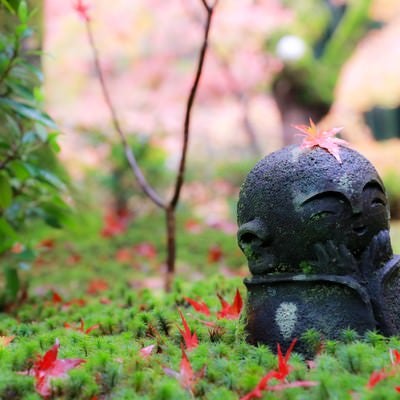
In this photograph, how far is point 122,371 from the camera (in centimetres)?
148

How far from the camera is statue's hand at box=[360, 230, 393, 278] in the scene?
1.74m

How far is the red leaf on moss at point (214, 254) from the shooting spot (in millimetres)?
4941

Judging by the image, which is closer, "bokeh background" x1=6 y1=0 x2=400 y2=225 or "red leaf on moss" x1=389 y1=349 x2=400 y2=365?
"red leaf on moss" x1=389 y1=349 x2=400 y2=365

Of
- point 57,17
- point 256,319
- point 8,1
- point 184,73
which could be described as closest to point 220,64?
point 184,73

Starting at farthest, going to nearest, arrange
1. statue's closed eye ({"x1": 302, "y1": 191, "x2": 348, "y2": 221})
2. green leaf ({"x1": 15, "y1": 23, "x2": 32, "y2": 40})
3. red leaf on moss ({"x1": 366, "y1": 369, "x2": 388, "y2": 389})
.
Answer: green leaf ({"x1": 15, "y1": 23, "x2": 32, "y2": 40}) < statue's closed eye ({"x1": 302, "y1": 191, "x2": 348, "y2": 221}) < red leaf on moss ({"x1": 366, "y1": 369, "x2": 388, "y2": 389})

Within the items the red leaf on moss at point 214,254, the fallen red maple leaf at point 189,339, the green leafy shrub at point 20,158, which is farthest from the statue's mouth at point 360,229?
the red leaf on moss at point 214,254

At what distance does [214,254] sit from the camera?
5004mm

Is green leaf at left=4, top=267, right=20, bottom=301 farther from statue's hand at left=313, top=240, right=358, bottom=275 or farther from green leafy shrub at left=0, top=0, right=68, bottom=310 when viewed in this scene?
statue's hand at left=313, top=240, right=358, bottom=275

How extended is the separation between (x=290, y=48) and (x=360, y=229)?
6.51 m

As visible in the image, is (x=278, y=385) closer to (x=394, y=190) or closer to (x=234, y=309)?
(x=234, y=309)

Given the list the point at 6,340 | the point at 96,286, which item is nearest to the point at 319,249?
the point at 6,340

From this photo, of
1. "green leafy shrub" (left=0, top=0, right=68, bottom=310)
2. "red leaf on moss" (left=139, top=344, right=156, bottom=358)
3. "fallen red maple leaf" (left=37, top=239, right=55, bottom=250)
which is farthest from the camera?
"fallen red maple leaf" (left=37, top=239, right=55, bottom=250)

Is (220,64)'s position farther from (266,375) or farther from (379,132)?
(266,375)

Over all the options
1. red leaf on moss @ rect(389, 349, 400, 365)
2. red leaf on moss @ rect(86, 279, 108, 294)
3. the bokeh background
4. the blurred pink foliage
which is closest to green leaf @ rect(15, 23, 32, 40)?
red leaf on moss @ rect(86, 279, 108, 294)
